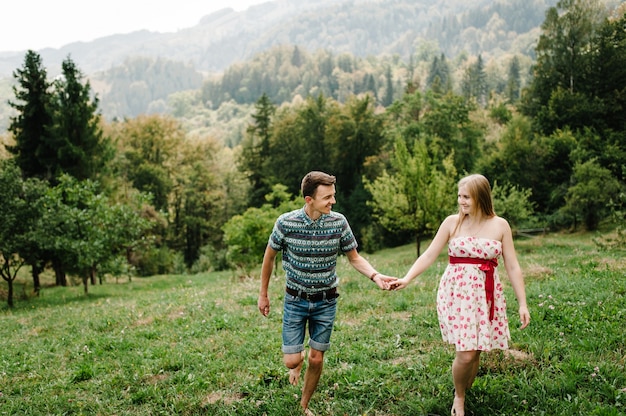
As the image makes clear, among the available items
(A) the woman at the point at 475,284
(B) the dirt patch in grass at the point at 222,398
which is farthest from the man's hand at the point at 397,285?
(B) the dirt patch in grass at the point at 222,398

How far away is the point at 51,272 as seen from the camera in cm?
3397

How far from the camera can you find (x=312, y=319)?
5184 mm

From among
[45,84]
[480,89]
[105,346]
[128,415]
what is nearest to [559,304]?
[128,415]

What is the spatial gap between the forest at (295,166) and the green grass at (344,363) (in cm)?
821

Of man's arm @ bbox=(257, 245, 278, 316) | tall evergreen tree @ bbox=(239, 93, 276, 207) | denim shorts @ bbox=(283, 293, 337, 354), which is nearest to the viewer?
denim shorts @ bbox=(283, 293, 337, 354)

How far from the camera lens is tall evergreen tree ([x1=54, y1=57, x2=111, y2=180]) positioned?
96.6 ft

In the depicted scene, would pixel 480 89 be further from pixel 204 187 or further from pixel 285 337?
pixel 285 337

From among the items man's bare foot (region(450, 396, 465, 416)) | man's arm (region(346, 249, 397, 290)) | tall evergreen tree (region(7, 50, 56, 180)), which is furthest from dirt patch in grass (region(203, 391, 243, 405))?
tall evergreen tree (region(7, 50, 56, 180))

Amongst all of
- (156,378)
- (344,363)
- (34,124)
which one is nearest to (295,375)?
(344,363)

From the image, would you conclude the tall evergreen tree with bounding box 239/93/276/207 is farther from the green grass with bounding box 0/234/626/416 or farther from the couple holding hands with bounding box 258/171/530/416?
the couple holding hands with bounding box 258/171/530/416

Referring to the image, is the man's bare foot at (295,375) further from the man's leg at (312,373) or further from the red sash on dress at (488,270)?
the red sash on dress at (488,270)

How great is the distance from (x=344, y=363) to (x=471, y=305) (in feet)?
9.00

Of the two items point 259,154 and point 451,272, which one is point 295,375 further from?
point 259,154

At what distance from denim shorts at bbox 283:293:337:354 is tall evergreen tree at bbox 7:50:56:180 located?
95.6 feet
